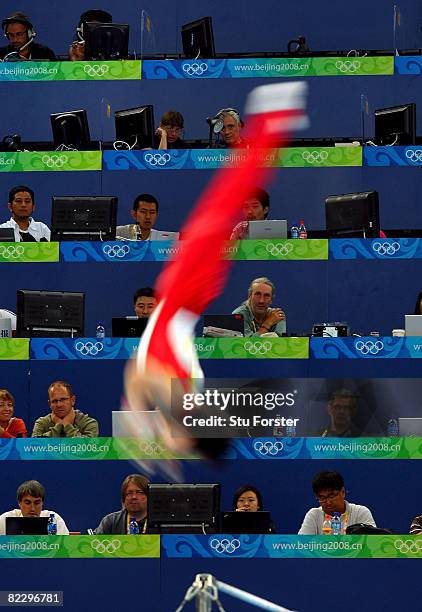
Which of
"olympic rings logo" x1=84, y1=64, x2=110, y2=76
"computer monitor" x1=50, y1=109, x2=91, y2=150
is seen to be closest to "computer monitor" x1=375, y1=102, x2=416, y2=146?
"computer monitor" x1=50, y1=109, x2=91, y2=150

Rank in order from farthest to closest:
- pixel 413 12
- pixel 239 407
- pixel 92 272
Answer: pixel 413 12, pixel 92 272, pixel 239 407

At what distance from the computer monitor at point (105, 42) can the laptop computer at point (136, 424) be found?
5.38 m

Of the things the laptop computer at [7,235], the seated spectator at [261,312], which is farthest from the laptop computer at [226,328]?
the laptop computer at [7,235]

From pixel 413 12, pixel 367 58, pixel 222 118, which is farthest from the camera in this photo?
pixel 413 12

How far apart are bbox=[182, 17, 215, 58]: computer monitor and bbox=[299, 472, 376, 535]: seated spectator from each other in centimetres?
605

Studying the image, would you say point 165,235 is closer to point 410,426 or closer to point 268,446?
point 268,446

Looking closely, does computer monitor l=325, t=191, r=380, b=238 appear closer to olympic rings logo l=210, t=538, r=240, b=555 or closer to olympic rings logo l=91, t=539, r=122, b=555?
olympic rings logo l=210, t=538, r=240, b=555

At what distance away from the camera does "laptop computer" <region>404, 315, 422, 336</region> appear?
40.1ft

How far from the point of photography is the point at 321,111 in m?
15.4

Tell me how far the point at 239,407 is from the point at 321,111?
5.31 m

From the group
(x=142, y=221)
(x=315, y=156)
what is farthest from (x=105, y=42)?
(x=142, y=221)

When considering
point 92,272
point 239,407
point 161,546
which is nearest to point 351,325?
point 92,272

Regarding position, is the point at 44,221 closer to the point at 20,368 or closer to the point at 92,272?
the point at 92,272

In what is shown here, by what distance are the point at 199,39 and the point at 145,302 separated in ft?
13.5
